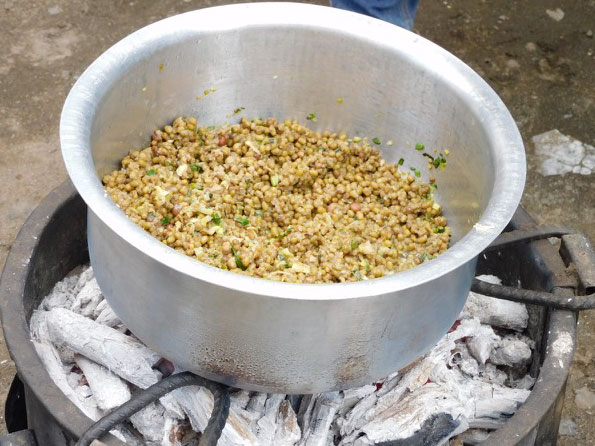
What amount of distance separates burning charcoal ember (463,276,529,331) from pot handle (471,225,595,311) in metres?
0.20

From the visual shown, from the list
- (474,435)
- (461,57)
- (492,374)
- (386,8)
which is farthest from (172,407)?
(461,57)

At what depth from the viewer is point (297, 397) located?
2.05m

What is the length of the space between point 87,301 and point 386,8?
1397 millimetres

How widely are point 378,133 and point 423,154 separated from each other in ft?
0.46

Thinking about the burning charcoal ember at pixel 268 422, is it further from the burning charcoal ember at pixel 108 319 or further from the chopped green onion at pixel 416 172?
the chopped green onion at pixel 416 172

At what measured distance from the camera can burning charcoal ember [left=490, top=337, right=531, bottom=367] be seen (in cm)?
219

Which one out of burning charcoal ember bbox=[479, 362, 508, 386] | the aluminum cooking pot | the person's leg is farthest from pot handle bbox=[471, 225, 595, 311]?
the person's leg

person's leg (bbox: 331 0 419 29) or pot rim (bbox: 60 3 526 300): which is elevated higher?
pot rim (bbox: 60 3 526 300)

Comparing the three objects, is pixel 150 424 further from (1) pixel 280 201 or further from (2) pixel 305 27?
(2) pixel 305 27

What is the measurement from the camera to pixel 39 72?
3924 millimetres

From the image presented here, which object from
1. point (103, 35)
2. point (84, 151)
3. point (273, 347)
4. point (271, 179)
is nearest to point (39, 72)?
point (103, 35)

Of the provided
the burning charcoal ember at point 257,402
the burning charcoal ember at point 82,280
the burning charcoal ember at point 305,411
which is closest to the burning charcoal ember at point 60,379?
the burning charcoal ember at point 82,280

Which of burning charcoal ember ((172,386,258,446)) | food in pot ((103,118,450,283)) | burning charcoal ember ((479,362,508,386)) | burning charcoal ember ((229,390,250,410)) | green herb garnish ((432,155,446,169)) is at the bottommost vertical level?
burning charcoal ember ((479,362,508,386))

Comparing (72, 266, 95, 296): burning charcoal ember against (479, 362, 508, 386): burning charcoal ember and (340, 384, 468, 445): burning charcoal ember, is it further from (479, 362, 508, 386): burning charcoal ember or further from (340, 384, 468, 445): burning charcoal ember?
(479, 362, 508, 386): burning charcoal ember
